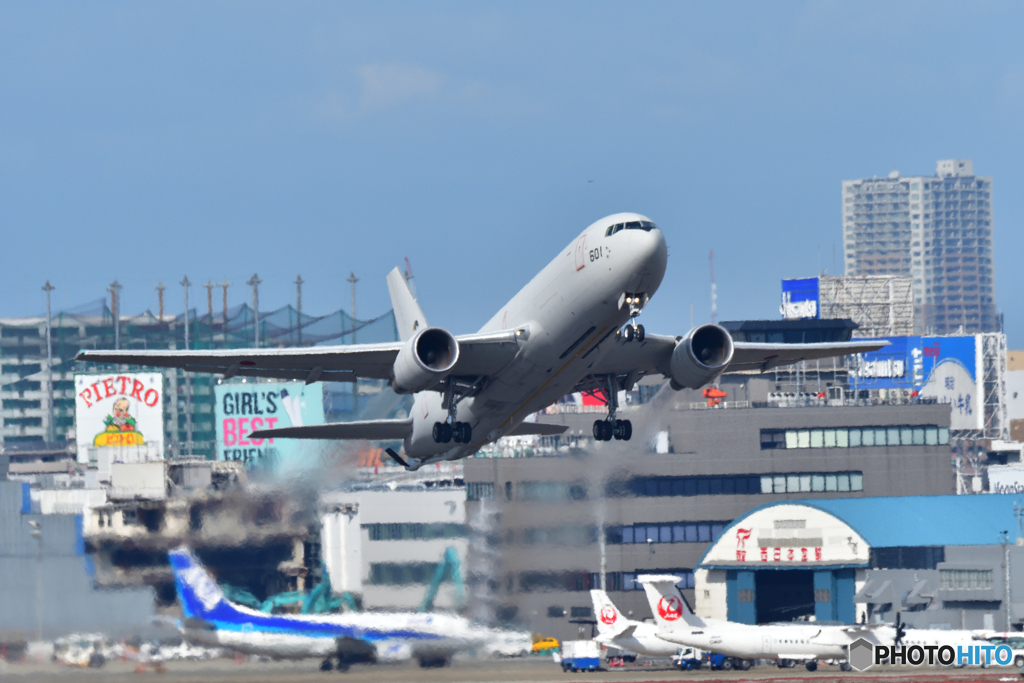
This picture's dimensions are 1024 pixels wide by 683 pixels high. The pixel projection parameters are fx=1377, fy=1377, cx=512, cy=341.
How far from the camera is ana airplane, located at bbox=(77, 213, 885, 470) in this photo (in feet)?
120

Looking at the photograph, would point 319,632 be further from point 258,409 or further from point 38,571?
point 258,409

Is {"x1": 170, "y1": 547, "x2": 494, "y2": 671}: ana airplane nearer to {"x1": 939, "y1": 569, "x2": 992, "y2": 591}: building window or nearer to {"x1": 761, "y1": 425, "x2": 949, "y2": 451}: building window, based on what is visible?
{"x1": 939, "y1": 569, "x2": 992, "y2": 591}: building window

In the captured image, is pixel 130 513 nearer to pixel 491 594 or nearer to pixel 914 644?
pixel 491 594

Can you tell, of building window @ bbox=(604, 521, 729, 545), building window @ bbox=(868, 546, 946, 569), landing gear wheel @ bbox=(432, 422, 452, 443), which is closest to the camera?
landing gear wheel @ bbox=(432, 422, 452, 443)

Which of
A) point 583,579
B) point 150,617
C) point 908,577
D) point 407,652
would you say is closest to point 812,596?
point 908,577

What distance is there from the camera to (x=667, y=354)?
141 ft

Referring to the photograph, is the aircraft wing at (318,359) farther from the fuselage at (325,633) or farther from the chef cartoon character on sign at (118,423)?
the chef cartoon character on sign at (118,423)

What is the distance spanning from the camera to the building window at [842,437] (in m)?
93.1

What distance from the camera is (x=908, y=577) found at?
3238 inches

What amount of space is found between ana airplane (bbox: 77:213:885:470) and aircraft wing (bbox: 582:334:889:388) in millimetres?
46

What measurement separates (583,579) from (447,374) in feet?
74.9

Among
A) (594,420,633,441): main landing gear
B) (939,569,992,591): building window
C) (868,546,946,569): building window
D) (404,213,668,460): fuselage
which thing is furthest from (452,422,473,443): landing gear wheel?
(868,546,946,569): building window

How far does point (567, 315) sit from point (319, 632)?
18.8 meters

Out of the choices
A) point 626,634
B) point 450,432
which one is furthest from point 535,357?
point 626,634
